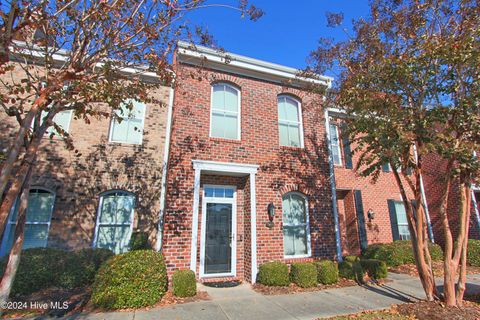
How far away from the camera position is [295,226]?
8117mm

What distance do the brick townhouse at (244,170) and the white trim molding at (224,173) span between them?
28mm

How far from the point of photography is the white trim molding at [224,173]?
22.5ft

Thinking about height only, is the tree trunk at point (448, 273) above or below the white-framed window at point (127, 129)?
below

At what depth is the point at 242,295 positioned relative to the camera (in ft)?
20.3

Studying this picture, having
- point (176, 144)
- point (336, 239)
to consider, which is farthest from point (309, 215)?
point (176, 144)

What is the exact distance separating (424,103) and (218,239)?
6.44 m

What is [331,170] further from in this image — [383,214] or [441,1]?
[441,1]

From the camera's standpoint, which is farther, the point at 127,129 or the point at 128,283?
the point at 127,129

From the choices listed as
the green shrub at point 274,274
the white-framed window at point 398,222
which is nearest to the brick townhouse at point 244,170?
the green shrub at point 274,274

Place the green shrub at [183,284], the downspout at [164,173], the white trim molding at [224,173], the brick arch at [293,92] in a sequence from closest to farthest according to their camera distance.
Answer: the green shrub at [183,284] < the white trim molding at [224,173] < the downspout at [164,173] < the brick arch at [293,92]

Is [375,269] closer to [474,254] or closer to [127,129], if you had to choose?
[474,254]

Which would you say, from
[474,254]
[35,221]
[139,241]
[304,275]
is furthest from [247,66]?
[474,254]

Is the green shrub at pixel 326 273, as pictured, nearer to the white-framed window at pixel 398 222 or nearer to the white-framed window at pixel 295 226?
the white-framed window at pixel 295 226

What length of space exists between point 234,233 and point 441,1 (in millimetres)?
7848
